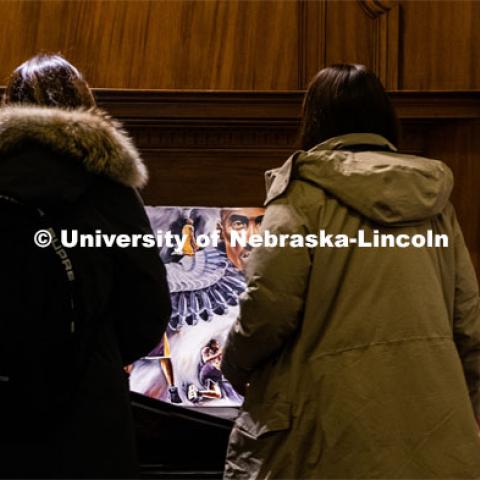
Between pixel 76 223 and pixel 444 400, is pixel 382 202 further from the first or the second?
pixel 76 223

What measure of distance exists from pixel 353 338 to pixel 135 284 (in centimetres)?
50

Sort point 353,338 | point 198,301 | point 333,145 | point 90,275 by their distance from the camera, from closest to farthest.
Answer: point 90,275 < point 353,338 < point 333,145 < point 198,301

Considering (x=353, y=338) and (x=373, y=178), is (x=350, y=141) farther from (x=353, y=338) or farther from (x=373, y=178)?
(x=353, y=338)

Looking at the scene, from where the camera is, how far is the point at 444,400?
6.06 ft

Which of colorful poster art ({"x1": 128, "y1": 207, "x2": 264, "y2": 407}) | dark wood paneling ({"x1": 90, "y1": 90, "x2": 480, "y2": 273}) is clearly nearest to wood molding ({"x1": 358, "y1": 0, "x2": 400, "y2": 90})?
dark wood paneling ({"x1": 90, "y1": 90, "x2": 480, "y2": 273})

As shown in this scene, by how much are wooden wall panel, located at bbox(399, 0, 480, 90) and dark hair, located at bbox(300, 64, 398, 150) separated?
40.5 inches

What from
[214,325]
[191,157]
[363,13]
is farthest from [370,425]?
[363,13]

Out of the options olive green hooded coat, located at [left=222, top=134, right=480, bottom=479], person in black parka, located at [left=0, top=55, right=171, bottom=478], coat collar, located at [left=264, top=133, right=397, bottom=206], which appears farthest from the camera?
coat collar, located at [left=264, top=133, right=397, bottom=206]

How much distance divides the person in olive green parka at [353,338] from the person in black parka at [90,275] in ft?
0.93

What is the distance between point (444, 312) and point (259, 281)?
44 cm

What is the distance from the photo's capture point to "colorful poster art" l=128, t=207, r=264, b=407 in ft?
9.23

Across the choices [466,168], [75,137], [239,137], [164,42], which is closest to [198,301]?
[239,137]

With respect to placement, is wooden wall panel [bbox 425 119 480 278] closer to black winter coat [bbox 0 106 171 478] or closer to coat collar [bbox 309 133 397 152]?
coat collar [bbox 309 133 397 152]

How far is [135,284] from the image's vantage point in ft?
5.76
